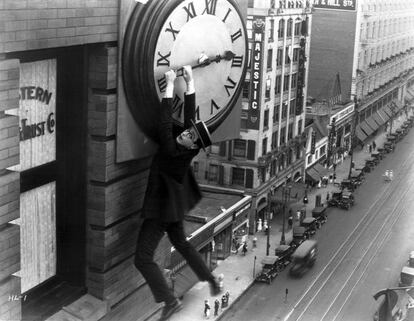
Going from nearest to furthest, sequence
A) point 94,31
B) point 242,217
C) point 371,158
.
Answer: point 94,31 < point 242,217 < point 371,158

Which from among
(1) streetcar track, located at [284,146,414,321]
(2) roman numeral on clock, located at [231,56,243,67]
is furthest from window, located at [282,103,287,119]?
(2) roman numeral on clock, located at [231,56,243,67]

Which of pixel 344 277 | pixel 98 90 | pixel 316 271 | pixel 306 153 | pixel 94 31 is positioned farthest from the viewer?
pixel 306 153

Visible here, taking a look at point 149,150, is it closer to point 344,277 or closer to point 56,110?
point 56,110

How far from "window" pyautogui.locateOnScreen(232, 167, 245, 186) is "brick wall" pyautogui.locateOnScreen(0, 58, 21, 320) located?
1014 inches

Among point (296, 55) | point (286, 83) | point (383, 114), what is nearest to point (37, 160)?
point (286, 83)

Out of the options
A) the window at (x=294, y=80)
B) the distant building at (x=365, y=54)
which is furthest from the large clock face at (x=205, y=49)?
the window at (x=294, y=80)

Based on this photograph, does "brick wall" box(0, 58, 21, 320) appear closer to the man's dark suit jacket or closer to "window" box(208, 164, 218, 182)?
the man's dark suit jacket

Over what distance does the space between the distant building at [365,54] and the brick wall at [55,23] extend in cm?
1418

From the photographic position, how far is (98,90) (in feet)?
12.9

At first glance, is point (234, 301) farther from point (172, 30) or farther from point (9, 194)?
point (9, 194)

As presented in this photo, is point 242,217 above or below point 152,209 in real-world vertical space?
below

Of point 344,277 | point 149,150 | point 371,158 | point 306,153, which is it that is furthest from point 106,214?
point 371,158

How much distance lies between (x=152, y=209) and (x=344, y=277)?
18.3 m

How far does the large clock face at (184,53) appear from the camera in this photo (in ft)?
12.8
